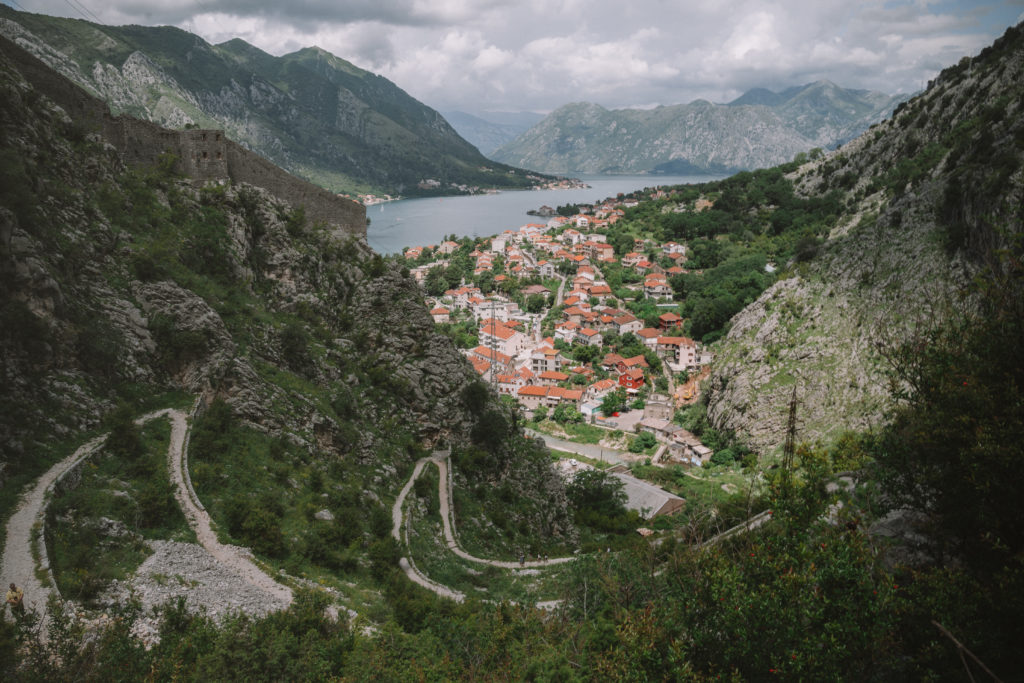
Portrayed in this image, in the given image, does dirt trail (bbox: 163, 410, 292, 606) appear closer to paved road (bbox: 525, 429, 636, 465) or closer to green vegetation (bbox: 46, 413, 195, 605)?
green vegetation (bbox: 46, 413, 195, 605)

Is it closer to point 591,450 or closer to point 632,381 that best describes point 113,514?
point 591,450

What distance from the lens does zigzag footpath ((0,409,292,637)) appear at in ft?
25.2

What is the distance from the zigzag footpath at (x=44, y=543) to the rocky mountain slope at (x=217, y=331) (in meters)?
0.42

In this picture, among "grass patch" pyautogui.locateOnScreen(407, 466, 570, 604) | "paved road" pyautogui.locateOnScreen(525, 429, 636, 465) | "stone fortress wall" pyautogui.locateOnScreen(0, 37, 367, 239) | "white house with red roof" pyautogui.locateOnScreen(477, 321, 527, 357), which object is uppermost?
"stone fortress wall" pyautogui.locateOnScreen(0, 37, 367, 239)

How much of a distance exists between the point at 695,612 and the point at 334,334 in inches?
651

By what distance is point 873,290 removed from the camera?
111ft

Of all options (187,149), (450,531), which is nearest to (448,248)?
(187,149)

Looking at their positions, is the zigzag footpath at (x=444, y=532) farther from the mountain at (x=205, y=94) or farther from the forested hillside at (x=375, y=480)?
the mountain at (x=205, y=94)

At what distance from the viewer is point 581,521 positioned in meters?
27.5

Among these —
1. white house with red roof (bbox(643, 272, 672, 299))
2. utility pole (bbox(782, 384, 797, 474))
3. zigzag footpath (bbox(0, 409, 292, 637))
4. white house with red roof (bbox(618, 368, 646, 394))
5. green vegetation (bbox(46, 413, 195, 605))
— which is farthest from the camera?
white house with red roof (bbox(643, 272, 672, 299))

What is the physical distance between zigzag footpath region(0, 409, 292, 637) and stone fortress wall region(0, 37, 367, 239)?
35.8ft

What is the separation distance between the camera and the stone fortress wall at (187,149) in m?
16.8

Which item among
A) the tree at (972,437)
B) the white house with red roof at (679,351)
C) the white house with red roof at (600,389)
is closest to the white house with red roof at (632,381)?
the white house with red roof at (600,389)

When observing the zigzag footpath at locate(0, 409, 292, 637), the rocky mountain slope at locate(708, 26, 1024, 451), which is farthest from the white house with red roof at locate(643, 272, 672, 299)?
the zigzag footpath at locate(0, 409, 292, 637)
